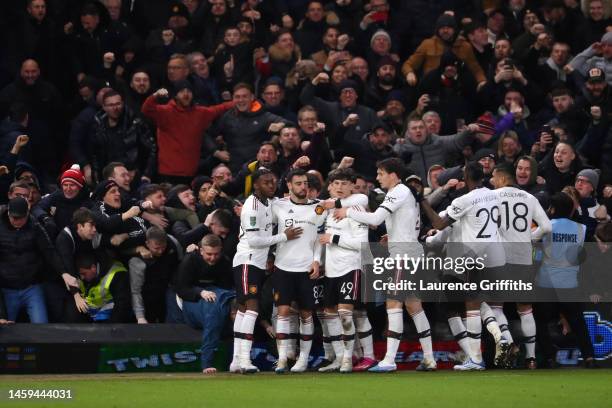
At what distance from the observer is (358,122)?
19.3 m

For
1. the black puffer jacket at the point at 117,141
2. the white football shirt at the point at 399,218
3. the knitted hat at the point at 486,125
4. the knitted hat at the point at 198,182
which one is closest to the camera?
the white football shirt at the point at 399,218

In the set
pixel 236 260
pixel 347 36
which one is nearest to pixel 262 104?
pixel 347 36

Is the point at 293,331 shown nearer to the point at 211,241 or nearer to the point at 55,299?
the point at 211,241

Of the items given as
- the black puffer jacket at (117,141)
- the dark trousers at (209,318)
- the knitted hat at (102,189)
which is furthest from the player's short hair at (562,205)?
the black puffer jacket at (117,141)

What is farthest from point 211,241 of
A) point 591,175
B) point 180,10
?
point 180,10

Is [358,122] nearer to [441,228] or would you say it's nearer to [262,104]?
[262,104]

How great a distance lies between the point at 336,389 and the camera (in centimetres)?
1295

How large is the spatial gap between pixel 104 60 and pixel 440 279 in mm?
7106

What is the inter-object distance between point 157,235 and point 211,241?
809 millimetres

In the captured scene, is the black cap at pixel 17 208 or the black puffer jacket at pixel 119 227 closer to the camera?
the black cap at pixel 17 208

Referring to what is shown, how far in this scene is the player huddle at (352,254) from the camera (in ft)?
49.4

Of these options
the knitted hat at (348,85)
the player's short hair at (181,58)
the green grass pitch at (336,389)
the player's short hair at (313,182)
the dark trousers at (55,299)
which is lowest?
the green grass pitch at (336,389)

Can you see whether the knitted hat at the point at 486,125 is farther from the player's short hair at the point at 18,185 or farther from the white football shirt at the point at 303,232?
the player's short hair at the point at 18,185

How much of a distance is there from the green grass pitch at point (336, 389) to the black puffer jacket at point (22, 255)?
1438mm
